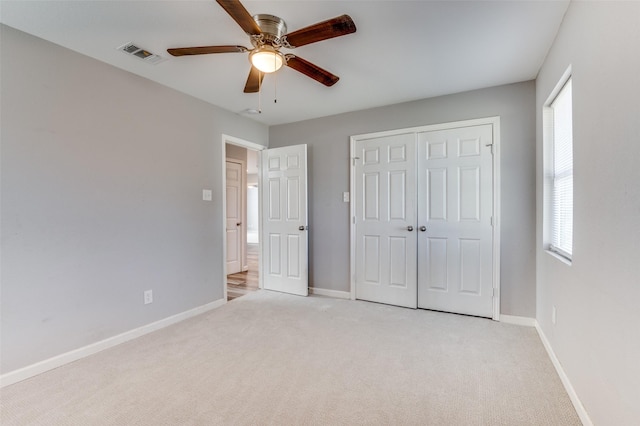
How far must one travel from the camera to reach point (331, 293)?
3.96 metres

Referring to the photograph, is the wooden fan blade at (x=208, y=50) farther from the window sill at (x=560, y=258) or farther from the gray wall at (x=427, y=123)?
the window sill at (x=560, y=258)

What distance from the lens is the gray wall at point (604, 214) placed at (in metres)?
1.13

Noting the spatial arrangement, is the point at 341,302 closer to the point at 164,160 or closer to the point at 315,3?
the point at 164,160

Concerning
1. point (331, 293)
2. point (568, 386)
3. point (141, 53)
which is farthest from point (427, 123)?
point (141, 53)

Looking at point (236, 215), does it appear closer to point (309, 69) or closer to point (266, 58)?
point (309, 69)

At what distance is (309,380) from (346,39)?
2.44 metres

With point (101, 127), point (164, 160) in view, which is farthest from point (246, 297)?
point (101, 127)

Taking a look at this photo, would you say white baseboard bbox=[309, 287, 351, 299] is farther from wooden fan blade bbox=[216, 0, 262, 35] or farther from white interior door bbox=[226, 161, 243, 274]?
wooden fan blade bbox=[216, 0, 262, 35]

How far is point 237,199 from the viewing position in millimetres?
5547

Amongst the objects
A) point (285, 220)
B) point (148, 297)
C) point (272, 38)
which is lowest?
point (148, 297)

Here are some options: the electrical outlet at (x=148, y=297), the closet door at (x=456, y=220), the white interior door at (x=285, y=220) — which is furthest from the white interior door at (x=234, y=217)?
the closet door at (x=456, y=220)

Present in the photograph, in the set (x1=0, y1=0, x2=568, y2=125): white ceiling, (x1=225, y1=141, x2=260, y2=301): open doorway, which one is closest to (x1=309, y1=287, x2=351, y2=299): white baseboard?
(x1=225, y1=141, x2=260, y2=301): open doorway

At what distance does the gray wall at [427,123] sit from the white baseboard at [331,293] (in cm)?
5

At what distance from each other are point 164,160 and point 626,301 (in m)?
3.47
